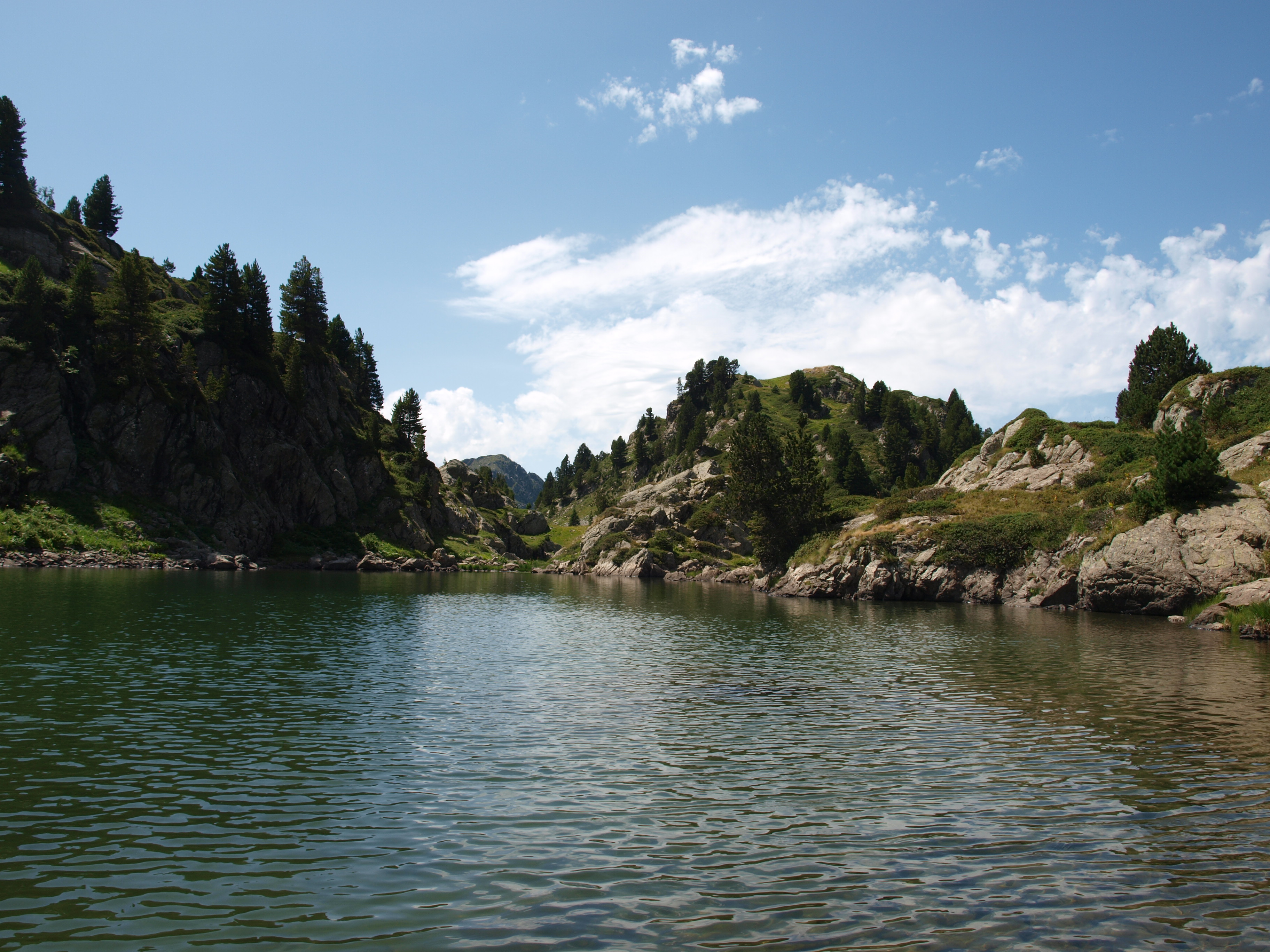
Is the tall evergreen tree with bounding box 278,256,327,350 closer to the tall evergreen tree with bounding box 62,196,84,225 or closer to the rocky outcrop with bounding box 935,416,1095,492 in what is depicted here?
the tall evergreen tree with bounding box 62,196,84,225

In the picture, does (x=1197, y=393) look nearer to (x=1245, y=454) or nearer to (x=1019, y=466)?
(x=1019, y=466)

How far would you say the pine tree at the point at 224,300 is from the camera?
136500 millimetres

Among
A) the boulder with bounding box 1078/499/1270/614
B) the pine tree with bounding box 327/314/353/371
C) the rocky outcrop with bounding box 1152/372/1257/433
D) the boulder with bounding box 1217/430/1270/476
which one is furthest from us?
the pine tree with bounding box 327/314/353/371

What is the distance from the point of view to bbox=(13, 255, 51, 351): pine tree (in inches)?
4070

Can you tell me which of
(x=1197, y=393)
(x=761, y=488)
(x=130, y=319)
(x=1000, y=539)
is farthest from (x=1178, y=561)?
(x=130, y=319)

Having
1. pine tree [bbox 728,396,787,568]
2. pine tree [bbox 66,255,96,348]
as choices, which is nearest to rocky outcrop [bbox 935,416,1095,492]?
pine tree [bbox 728,396,787,568]

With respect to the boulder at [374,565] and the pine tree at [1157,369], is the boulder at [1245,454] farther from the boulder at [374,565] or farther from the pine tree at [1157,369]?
the boulder at [374,565]

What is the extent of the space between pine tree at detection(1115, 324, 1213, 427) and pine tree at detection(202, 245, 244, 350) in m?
159

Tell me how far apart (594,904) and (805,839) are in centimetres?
498

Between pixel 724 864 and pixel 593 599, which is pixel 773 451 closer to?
pixel 593 599

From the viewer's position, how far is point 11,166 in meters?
131

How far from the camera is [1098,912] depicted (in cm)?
1105

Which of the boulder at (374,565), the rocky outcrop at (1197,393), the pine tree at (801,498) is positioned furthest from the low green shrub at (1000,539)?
the boulder at (374,565)

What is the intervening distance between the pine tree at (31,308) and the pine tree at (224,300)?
3046 centimetres
